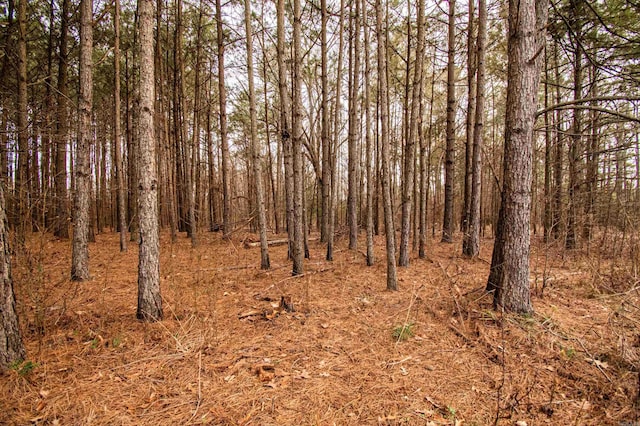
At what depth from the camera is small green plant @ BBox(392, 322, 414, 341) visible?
298 centimetres

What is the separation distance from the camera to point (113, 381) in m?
2.26

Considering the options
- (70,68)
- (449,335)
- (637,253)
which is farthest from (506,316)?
(70,68)

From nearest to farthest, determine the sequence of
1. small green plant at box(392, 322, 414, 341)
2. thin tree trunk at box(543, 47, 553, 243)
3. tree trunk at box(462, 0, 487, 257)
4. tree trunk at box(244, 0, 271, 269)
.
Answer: small green plant at box(392, 322, 414, 341) → thin tree trunk at box(543, 47, 553, 243) → tree trunk at box(244, 0, 271, 269) → tree trunk at box(462, 0, 487, 257)

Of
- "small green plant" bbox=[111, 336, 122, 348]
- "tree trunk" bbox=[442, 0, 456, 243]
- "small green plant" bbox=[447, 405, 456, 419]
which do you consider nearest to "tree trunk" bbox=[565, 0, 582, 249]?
"tree trunk" bbox=[442, 0, 456, 243]

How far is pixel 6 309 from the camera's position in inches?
88.8

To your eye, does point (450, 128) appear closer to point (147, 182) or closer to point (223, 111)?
point (223, 111)

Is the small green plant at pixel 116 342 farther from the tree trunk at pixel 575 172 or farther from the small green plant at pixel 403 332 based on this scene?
the tree trunk at pixel 575 172

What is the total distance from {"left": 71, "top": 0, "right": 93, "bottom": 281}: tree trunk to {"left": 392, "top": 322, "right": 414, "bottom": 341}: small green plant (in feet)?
18.2

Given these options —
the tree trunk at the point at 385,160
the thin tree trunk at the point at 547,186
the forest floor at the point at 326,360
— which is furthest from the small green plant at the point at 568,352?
the thin tree trunk at the point at 547,186

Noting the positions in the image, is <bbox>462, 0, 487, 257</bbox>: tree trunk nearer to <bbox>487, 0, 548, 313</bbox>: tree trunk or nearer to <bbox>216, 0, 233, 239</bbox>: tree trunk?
<bbox>487, 0, 548, 313</bbox>: tree trunk

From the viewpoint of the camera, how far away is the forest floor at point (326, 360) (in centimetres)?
193

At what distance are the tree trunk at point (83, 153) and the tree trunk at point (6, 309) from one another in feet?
10.1

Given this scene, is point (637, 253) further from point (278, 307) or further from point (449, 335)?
point (278, 307)

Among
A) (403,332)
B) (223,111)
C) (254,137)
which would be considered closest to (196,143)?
(223,111)
